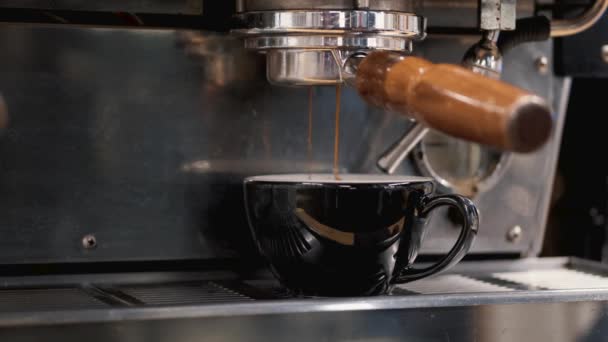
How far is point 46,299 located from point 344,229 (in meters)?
0.19

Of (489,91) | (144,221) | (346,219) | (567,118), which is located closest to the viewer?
(489,91)

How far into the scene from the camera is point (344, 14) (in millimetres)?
590

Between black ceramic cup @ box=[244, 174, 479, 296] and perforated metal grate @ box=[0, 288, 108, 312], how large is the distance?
0.38ft

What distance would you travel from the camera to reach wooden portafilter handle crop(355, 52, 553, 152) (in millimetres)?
410

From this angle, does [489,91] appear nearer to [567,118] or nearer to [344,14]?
[344,14]

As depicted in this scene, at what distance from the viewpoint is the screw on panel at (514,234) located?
0.78 meters

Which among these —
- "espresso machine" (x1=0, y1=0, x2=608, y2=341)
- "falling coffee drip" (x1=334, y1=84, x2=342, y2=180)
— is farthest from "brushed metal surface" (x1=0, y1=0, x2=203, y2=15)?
"falling coffee drip" (x1=334, y1=84, x2=342, y2=180)

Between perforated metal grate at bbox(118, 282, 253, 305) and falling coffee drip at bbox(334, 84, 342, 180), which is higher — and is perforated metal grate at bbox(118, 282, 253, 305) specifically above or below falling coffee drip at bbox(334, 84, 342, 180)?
below

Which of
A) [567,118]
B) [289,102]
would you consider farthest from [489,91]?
[567,118]

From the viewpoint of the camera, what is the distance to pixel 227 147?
70 cm

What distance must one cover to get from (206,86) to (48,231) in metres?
0.15

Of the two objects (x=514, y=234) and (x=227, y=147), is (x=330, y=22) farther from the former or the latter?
(x=514, y=234)

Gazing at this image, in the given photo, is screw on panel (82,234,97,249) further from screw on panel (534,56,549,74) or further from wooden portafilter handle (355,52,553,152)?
screw on panel (534,56,549,74)

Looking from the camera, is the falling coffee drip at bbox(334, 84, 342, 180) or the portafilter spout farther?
the falling coffee drip at bbox(334, 84, 342, 180)
